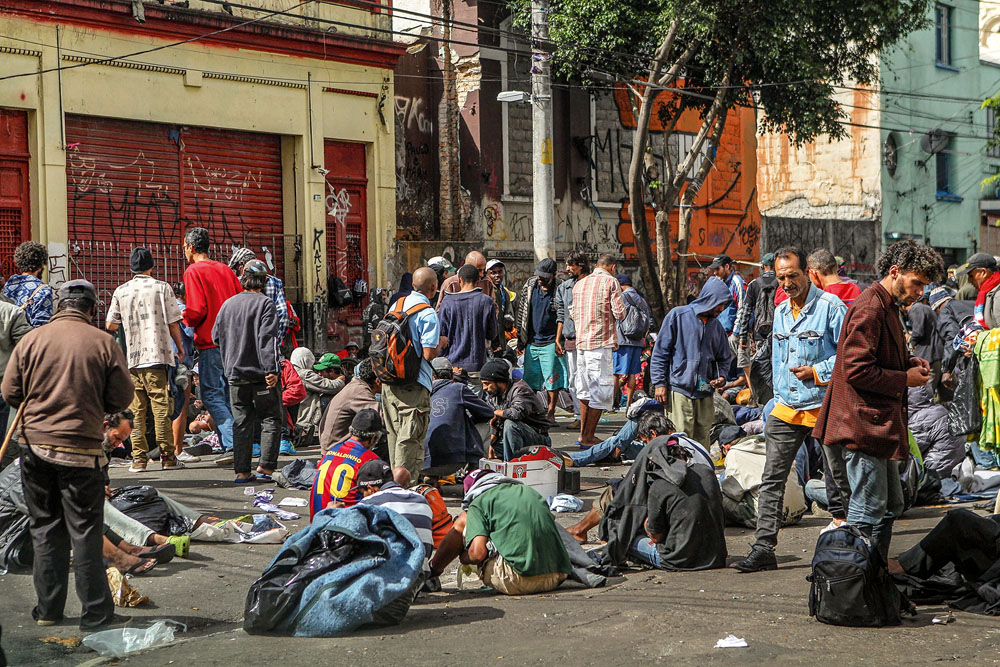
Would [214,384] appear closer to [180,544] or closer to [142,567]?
[180,544]

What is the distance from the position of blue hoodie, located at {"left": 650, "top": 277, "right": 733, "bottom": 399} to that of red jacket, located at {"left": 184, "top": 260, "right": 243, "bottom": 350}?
422cm

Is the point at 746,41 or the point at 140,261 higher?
the point at 746,41

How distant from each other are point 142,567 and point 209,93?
10705mm

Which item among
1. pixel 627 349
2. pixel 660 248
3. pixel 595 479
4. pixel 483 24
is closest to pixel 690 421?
pixel 595 479

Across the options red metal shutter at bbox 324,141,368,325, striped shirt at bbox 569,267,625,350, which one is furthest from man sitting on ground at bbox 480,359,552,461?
red metal shutter at bbox 324,141,368,325

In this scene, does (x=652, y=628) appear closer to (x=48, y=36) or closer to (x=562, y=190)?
(x=48, y=36)

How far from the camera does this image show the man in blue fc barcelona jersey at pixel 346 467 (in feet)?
23.6

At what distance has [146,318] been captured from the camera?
10.5 metres

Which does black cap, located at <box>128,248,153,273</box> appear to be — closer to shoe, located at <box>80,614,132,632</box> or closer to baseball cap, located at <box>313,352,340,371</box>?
baseball cap, located at <box>313,352,340,371</box>

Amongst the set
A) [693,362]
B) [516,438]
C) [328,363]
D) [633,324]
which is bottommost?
[516,438]

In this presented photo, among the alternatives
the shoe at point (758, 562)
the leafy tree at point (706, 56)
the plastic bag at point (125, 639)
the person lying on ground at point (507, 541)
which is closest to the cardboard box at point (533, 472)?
the person lying on ground at point (507, 541)

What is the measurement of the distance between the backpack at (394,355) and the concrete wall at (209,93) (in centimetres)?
744

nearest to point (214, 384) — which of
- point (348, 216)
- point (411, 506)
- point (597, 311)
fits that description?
point (597, 311)

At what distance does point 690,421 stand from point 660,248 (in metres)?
11.4
